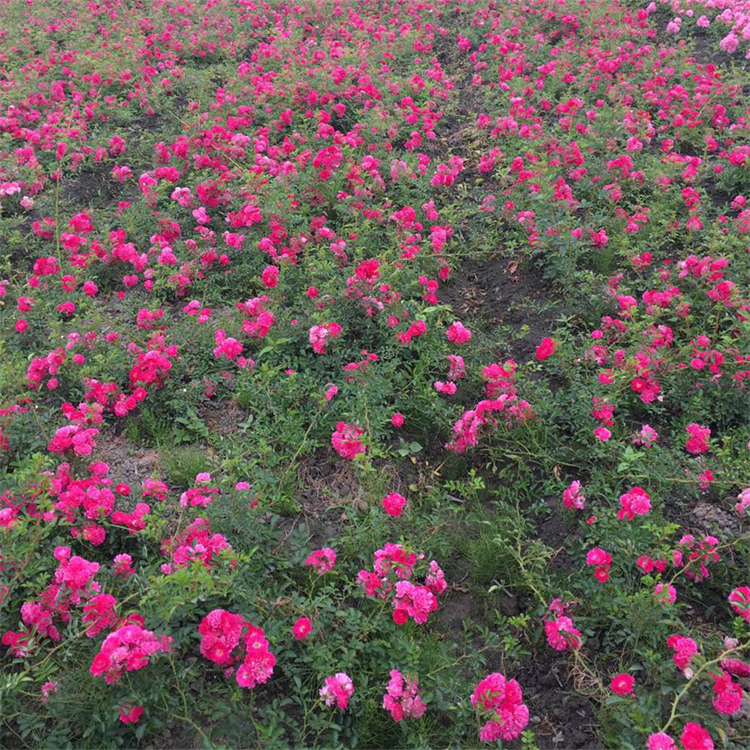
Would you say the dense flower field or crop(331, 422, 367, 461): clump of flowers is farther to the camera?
crop(331, 422, 367, 461): clump of flowers

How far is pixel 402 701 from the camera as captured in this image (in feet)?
6.46

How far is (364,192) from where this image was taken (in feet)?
14.6

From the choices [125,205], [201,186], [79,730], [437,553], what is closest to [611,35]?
[201,186]

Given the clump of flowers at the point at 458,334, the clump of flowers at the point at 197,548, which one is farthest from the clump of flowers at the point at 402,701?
the clump of flowers at the point at 458,334

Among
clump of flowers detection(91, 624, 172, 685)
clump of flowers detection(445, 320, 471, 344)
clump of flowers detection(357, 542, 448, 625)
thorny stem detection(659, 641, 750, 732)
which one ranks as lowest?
clump of flowers detection(91, 624, 172, 685)

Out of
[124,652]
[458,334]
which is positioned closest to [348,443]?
[458,334]

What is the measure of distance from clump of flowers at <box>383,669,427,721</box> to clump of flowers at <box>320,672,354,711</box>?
0.41 ft

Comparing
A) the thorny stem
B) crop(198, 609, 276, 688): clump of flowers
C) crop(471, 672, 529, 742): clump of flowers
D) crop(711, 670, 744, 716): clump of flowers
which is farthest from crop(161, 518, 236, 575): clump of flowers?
crop(711, 670, 744, 716): clump of flowers

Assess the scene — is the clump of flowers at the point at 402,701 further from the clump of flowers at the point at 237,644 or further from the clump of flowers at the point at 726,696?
the clump of flowers at the point at 726,696

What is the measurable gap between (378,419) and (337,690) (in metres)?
1.26

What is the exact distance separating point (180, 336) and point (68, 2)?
8.20 meters

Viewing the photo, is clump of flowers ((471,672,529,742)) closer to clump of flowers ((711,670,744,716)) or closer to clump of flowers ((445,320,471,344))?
clump of flowers ((711,670,744,716))

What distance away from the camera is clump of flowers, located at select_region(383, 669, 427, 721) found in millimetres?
1955

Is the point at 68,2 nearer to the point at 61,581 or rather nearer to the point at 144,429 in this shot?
the point at 144,429
